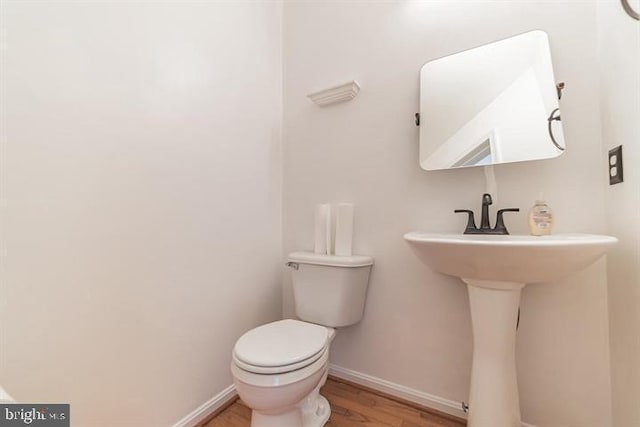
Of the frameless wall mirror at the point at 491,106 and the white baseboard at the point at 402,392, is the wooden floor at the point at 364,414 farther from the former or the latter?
the frameless wall mirror at the point at 491,106

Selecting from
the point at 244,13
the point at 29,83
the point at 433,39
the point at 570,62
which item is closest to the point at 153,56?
the point at 29,83

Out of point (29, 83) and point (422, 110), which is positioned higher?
point (422, 110)

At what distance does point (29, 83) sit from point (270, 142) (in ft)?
3.27

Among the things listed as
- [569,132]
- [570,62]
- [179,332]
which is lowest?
[179,332]

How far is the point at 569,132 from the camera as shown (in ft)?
3.24

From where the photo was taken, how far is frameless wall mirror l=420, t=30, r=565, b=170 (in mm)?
988

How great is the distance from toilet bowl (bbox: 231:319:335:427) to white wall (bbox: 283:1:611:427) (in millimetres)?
467

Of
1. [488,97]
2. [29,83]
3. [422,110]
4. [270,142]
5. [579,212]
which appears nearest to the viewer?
[29,83]

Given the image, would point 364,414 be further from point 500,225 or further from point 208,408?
point 500,225

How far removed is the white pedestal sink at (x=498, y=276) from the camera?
709mm

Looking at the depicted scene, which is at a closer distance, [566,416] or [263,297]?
[566,416]

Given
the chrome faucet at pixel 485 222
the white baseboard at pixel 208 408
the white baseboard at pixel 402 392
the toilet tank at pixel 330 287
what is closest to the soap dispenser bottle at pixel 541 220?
the chrome faucet at pixel 485 222

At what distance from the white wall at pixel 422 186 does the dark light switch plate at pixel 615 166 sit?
69 millimetres

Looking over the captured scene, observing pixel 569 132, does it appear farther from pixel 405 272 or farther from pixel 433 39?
pixel 405 272
